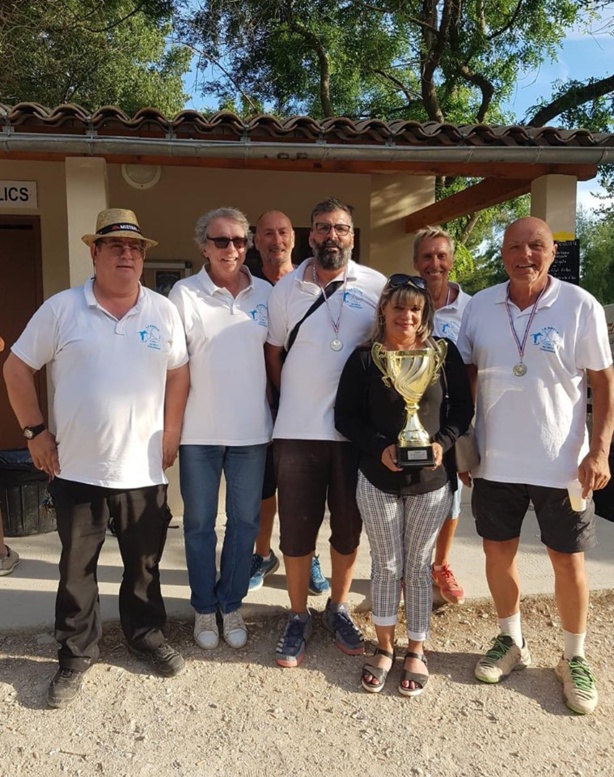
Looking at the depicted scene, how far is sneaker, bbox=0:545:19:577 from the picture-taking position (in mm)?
3918

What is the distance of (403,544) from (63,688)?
1580 mm

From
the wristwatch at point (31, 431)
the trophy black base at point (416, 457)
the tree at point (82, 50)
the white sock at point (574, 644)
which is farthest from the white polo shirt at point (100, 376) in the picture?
the tree at point (82, 50)

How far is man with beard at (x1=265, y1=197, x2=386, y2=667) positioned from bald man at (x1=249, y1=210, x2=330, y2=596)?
45 centimetres

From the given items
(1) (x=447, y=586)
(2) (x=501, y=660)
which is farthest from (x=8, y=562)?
(2) (x=501, y=660)

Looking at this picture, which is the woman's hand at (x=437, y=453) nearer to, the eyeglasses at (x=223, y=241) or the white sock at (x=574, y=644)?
the white sock at (x=574, y=644)

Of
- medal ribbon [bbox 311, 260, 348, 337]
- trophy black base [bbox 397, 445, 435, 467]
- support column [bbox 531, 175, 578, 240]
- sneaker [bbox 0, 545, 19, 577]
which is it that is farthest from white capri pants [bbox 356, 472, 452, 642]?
support column [bbox 531, 175, 578, 240]

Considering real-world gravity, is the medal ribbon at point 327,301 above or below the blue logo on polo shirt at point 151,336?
above

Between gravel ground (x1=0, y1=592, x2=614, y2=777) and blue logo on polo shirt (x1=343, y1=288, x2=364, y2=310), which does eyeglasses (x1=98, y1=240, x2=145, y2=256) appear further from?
gravel ground (x1=0, y1=592, x2=614, y2=777)

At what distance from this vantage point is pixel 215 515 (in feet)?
10.2

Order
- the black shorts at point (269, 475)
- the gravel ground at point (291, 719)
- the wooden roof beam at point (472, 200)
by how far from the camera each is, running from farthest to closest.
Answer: the wooden roof beam at point (472, 200)
the black shorts at point (269, 475)
the gravel ground at point (291, 719)

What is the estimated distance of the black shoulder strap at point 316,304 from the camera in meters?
2.94

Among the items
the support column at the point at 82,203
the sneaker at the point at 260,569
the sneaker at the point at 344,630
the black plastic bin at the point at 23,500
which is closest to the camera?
the sneaker at the point at 344,630

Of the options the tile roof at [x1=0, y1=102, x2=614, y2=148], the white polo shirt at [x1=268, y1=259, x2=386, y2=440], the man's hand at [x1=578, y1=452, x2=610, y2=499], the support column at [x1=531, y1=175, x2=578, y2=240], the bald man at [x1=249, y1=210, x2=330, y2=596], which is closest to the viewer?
the man's hand at [x1=578, y1=452, x2=610, y2=499]

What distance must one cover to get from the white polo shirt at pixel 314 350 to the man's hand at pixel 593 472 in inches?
40.8
